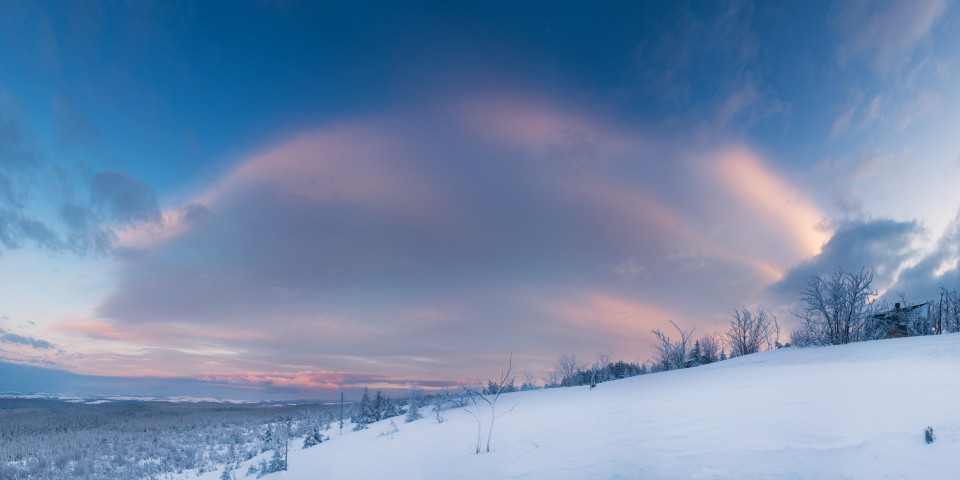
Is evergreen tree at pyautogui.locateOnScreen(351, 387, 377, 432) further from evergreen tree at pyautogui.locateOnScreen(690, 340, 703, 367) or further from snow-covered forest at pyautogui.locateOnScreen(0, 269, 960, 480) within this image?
evergreen tree at pyautogui.locateOnScreen(690, 340, 703, 367)

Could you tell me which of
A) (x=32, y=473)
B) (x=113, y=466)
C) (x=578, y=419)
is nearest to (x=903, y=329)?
(x=578, y=419)

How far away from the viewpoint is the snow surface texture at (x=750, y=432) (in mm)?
6570

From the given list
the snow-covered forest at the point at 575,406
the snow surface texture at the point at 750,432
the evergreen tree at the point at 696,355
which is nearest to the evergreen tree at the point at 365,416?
the snow-covered forest at the point at 575,406

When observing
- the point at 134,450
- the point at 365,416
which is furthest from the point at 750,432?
the point at 134,450

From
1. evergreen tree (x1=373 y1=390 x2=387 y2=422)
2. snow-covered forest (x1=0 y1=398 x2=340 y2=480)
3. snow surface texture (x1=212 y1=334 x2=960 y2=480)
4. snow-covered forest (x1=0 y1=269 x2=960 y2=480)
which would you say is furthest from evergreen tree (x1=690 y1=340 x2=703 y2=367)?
snow-covered forest (x1=0 y1=398 x2=340 y2=480)

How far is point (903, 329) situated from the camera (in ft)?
109

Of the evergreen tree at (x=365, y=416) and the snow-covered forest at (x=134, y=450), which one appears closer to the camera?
the snow-covered forest at (x=134, y=450)

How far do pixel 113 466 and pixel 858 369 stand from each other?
36892 millimetres

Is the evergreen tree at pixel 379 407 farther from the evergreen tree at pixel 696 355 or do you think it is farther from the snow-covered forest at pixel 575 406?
the evergreen tree at pixel 696 355

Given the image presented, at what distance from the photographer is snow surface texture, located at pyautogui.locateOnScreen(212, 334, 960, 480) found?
657cm

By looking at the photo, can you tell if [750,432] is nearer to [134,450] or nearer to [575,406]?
[575,406]

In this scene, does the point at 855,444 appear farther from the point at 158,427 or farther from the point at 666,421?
the point at 158,427

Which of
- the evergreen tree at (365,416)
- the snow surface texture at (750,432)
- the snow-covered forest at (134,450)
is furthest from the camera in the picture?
the evergreen tree at (365,416)

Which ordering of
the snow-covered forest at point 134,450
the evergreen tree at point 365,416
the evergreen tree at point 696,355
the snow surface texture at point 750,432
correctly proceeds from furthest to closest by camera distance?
the evergreen tree at point 696,355, the evergreen tree at point 365,416, the snow-covered forest at point 134,450, the snow surface texture at point 750,432
